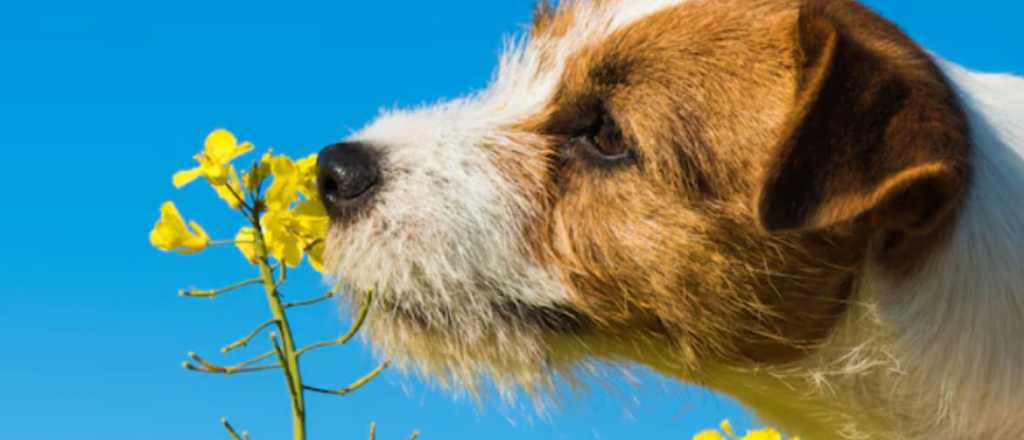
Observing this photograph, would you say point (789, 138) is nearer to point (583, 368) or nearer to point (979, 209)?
point (979, 209)

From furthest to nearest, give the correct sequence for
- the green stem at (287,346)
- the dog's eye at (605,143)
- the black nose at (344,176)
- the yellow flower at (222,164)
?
the black nose at (344,176), the dog's eye at (605,143), the yellow flower at (222,164), the green stem at (287,346)

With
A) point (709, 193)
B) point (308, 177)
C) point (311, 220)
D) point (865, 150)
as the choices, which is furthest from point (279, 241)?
point (865, 150)

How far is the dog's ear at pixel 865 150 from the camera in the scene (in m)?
2.67

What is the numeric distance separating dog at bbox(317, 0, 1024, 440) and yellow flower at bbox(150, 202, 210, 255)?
556 millimetres

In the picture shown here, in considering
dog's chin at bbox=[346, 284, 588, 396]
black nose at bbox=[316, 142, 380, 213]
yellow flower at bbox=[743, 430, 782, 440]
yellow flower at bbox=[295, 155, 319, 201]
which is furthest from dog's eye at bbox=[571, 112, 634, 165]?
yellow flower at bbox=[743, 430, 782, 440]

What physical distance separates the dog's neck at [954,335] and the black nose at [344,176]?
114 cm

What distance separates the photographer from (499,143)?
3477 mm

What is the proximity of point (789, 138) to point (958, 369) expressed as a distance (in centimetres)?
76

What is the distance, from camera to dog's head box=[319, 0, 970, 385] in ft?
10.1

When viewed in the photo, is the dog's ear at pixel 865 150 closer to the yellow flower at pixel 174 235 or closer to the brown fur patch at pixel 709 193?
the brown fur patch at pixel 709 193

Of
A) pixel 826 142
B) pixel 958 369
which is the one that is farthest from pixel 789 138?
pixel 958 369

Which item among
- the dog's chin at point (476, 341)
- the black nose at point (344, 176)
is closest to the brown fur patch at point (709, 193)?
the dog's chin at point (476, 341)

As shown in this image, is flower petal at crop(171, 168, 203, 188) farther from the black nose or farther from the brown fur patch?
the brown fur patch

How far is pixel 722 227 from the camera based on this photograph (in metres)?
3.12
